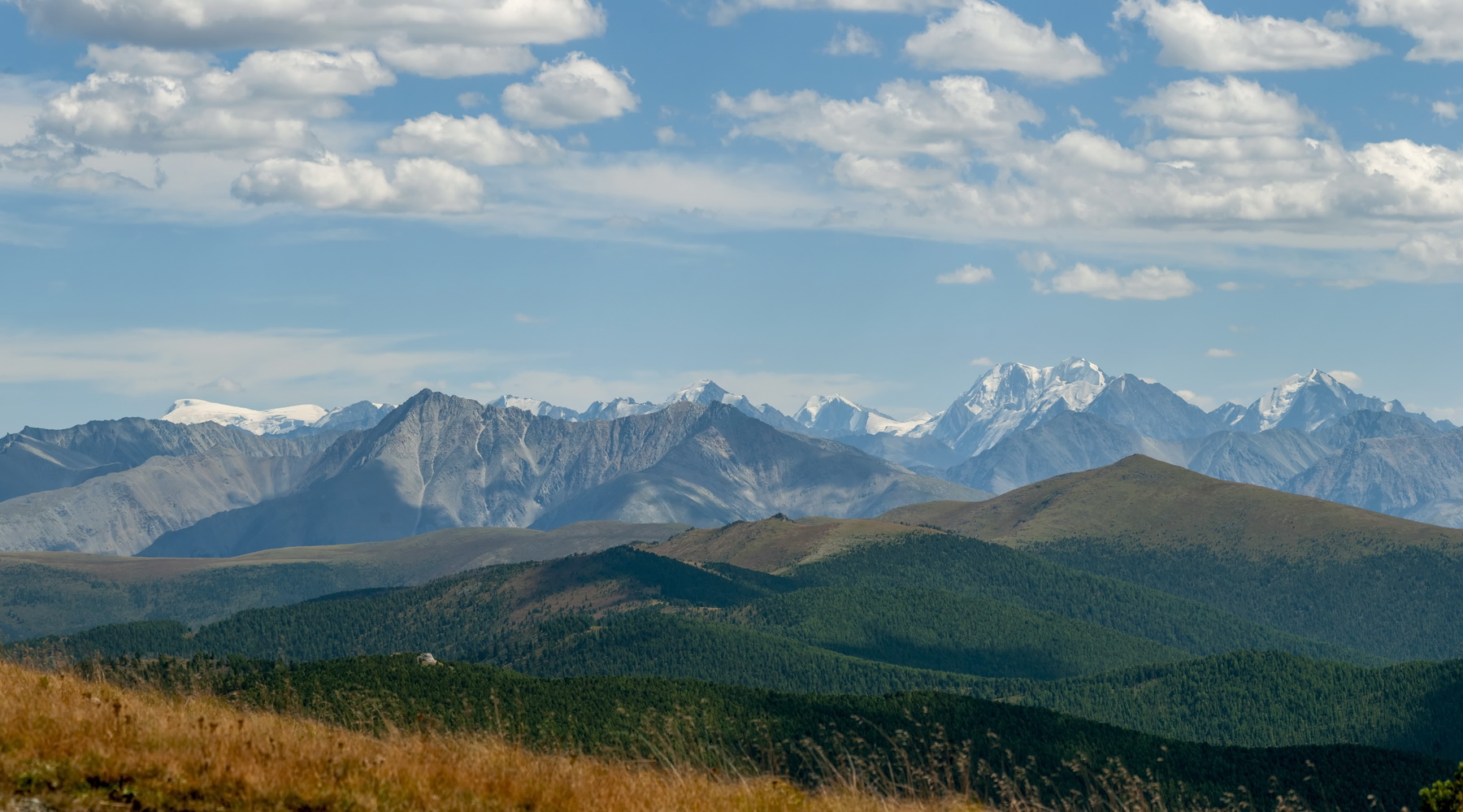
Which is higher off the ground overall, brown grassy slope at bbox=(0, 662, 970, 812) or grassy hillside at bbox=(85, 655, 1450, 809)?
brown grassy slope at bbox=(0, 662, 970, 812)

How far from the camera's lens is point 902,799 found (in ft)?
93.9

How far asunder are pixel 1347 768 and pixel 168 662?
17191 centimetres

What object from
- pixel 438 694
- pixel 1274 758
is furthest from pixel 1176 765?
pixel 438 694

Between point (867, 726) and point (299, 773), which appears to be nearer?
point (299, 773)

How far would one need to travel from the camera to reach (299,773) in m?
24.9

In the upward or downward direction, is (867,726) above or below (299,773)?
below

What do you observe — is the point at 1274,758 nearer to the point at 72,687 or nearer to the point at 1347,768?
the point at 1347,768

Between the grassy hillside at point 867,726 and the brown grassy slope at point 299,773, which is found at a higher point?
the brown grassy slope at point 299,773

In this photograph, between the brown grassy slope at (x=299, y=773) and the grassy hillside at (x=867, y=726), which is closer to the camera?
the brown grassy slope at (x=299, y=773)

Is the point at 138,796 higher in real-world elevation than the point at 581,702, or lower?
higher

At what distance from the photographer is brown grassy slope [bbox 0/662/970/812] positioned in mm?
23719

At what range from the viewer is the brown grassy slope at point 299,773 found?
934 inches

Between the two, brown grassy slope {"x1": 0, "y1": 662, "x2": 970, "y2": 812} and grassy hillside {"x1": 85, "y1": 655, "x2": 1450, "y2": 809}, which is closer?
brown grassy slope {"x1": 0, "y1": 662, "x2": 970, "y2": 812}

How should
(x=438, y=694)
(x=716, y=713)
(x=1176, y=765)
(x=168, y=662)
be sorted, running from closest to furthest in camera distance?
(x=168, y=662) < (x=438, y=694) < (x=716, y=713) < (x=1176, y=765)
